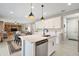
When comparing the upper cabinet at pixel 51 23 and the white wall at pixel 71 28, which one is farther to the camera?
the white wall at pixel 71 28

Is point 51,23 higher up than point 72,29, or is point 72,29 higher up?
point 51,23

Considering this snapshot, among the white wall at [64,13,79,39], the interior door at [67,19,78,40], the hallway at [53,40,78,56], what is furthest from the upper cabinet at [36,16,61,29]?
the interior door at [67,19,78,40]

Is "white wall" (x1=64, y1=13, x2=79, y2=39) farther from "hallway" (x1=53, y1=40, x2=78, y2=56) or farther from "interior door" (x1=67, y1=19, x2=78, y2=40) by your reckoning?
"hallway" (x1=53, y1=40, x2=78, y2=56)

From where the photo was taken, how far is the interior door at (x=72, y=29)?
7406mm

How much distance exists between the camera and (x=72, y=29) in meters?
7.68

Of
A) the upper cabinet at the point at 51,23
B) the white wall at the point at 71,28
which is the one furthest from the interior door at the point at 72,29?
the upper cabinet at the point at 51,23

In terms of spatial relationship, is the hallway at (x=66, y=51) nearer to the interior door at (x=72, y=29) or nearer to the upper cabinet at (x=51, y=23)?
the upper cabinet at (x=51, y=23)

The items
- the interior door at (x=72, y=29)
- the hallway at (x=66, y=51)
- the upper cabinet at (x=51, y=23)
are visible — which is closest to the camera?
the hallway at (x=66, y=51)

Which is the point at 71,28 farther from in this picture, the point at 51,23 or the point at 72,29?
the point at 51,23

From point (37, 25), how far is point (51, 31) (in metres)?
0.82

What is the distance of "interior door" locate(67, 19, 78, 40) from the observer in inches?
292

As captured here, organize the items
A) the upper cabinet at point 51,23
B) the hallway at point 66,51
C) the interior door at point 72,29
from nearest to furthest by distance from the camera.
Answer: the hallway at point 66,51
the upper cabinet at point 51,23
the interior door at point 72,29

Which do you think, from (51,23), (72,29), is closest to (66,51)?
(51,23)

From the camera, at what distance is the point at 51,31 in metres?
4.46
